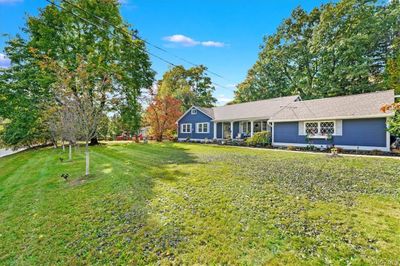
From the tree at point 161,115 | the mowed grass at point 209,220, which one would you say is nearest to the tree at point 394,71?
the mowed grass at point 209,220

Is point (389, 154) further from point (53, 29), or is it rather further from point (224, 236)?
point (53, 29)

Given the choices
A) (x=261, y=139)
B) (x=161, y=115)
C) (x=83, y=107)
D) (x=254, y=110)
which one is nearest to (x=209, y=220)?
(x=83, y=107)

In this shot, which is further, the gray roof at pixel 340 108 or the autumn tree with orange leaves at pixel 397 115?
the gray roof at pixel 340 108

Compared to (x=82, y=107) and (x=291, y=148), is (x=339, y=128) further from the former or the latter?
(x=82, y=107)

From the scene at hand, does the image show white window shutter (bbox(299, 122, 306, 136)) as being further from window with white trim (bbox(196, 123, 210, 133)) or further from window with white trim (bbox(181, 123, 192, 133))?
window with white trim (bbox(181, 123, 192, 133))

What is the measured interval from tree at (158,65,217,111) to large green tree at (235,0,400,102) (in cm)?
1203

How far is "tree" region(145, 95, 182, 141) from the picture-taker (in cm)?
2809

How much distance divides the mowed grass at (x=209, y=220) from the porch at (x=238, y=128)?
13.5m

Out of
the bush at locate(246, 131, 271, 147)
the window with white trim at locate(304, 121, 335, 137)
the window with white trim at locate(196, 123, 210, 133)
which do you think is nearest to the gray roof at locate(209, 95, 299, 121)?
the window with white trim at locate(196, 123, 210, 133)

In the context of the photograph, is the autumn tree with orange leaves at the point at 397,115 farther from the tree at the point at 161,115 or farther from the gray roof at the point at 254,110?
the tree at the point at 161,115

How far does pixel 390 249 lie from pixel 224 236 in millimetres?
2619

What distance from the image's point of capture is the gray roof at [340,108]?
1361cm

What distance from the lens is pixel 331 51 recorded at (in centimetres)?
2527

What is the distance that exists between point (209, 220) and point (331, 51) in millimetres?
28740
